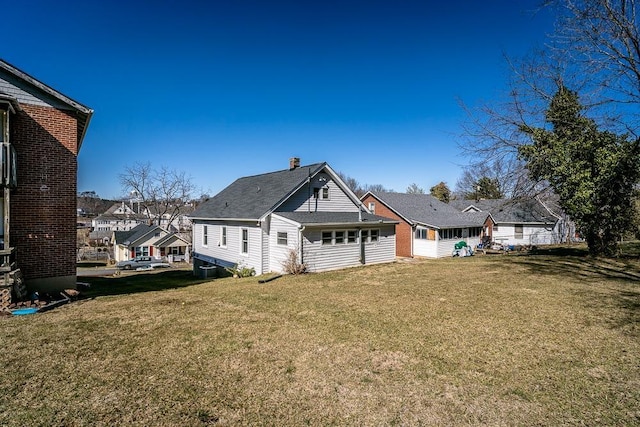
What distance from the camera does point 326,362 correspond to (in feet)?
19.8

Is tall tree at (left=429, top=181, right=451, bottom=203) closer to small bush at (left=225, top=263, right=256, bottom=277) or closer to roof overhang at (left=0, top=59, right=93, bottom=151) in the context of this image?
small bush at (left=225, top=263, right=256, bottom=277)

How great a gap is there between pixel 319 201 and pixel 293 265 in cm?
510

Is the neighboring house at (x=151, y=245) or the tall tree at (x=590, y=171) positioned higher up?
the tall tree at (x=590, y=171)

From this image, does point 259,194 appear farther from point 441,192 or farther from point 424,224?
point 441,192

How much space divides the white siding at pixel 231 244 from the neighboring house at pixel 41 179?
8.58m

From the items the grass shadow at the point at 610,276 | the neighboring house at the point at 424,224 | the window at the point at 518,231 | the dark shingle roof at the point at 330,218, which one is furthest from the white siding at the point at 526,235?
the dark shingle roof at the point at 330,218

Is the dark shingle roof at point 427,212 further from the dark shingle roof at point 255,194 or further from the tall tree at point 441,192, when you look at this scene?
the tall tree at point 441,192

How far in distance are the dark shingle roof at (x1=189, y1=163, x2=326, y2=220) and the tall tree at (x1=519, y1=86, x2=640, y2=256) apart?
1360cm

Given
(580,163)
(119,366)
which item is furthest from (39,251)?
(580,163)

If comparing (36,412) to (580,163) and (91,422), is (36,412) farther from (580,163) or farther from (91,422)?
(580,163)

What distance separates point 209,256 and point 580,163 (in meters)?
24.8

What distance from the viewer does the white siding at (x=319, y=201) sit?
1922 cm

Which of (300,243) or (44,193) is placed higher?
(44,193)

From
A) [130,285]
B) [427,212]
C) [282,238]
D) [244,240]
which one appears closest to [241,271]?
[244,240]
